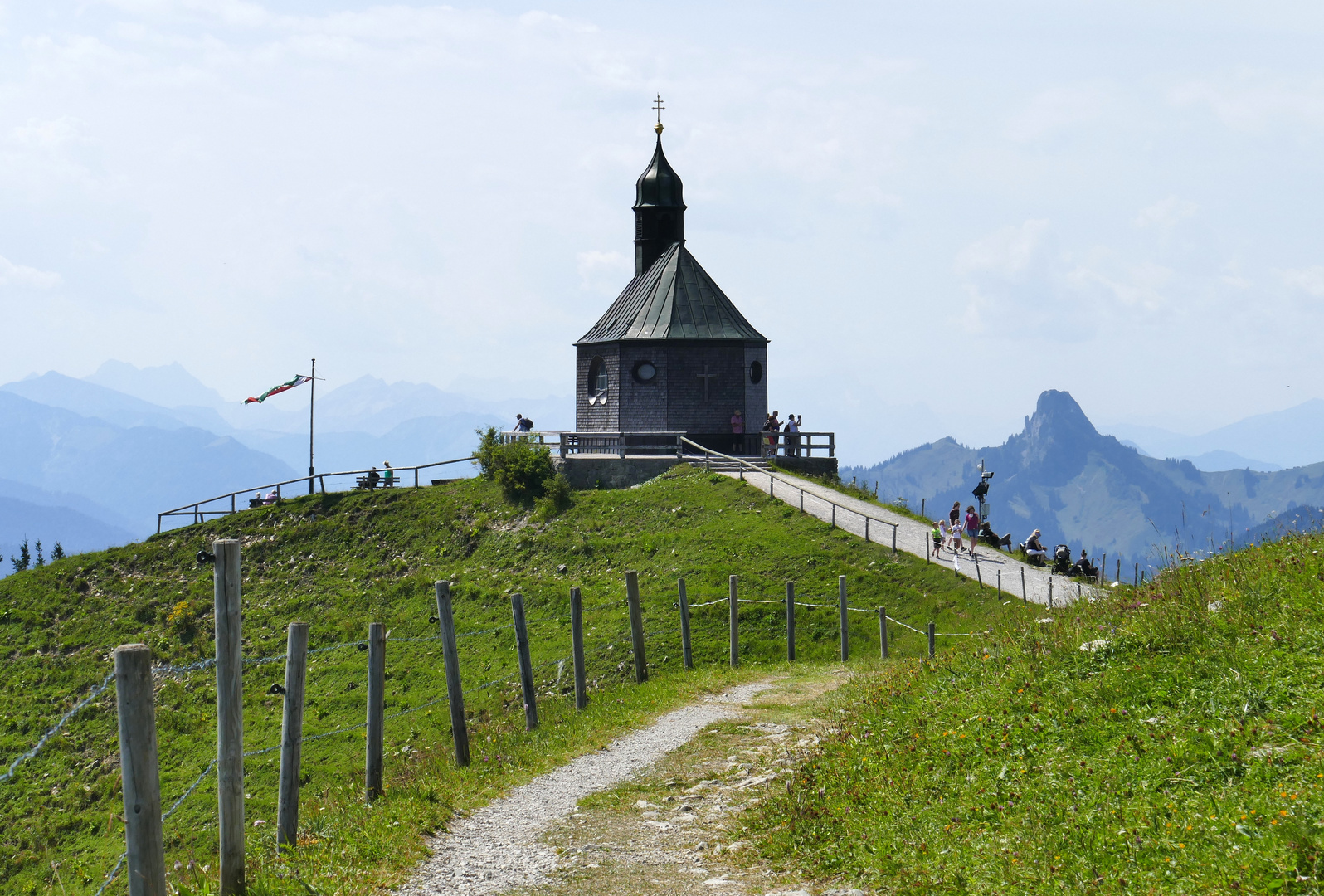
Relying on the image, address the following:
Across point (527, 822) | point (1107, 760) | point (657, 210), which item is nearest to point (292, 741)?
A: point (527, 822)

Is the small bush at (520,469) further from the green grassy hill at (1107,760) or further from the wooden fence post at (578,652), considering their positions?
the green grassy hill at (1107,760)

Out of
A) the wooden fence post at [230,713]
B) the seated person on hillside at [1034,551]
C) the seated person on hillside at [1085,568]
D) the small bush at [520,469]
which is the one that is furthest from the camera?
the small bush at [520,469]

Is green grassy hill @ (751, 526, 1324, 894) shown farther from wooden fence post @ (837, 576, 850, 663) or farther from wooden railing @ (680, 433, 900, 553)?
wooden railing @ (680, 433, 900, 553)

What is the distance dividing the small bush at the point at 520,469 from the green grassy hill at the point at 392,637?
3.27 ft

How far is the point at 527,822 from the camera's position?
10.6 meters

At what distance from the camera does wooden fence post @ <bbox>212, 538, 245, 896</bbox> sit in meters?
8.43

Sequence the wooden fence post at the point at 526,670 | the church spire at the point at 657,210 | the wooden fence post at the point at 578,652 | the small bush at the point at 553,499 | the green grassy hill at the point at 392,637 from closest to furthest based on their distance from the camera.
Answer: the green grassy hill at the point at 392,637, the wooden fence post at the point at 526,670, the wooden fence post at the point at 578,652, the small bush at the point at 553,499, the church spire at the point at 657,210

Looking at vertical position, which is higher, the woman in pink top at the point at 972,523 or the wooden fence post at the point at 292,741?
the woman in pink top at the point at 972,523

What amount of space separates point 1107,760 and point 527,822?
5401mm

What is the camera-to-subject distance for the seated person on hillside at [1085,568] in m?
26.4

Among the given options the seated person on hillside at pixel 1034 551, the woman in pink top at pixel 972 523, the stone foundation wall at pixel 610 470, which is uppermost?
the stone foundation wall at pixel 610 470

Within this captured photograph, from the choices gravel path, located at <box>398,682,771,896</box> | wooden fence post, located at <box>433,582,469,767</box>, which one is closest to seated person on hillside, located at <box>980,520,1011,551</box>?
gravel path, located at <box>398,682,771,896</box>

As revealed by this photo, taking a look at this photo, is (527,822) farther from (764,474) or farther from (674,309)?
(674,309)

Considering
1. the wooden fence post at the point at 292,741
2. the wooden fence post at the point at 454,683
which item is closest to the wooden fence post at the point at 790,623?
the wooden fence post at the point at 454,683
